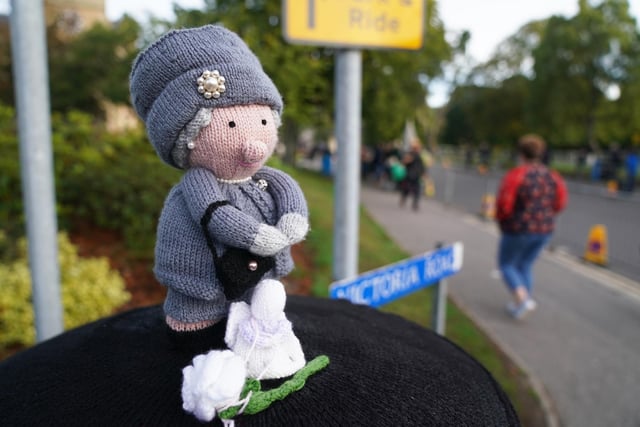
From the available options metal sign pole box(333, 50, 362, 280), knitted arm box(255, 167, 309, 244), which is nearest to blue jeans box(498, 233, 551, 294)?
metal sign pole box(333, 50, 362, 280)

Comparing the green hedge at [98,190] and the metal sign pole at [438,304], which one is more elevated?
the green hedge at [98,190]

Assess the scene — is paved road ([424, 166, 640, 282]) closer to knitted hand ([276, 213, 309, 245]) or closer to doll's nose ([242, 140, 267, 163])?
knitted hand ([276, 213, 309, 245])

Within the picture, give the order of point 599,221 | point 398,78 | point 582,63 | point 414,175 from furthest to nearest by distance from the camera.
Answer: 1. point 582,63
2. point 398,78
3. point 414,175
4. point 599,221

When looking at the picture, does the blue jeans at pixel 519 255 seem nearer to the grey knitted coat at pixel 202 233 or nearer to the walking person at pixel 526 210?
the walking person at pixel 526 210

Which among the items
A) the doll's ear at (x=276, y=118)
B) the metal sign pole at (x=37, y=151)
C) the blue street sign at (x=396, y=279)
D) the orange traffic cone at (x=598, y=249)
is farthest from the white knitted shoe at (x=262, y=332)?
the orange traffic cone at (x=598, y=249)

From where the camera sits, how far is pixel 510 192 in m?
4.11

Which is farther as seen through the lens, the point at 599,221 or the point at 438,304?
the point at 599,221

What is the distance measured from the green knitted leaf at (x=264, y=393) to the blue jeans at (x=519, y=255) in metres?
3.54

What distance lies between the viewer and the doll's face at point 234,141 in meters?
1.21

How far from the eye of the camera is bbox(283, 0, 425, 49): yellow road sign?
217 cm

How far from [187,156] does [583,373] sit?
3.40 metres

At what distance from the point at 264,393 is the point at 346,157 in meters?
1.60

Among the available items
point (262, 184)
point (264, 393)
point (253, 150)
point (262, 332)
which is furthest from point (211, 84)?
point (264, 393)

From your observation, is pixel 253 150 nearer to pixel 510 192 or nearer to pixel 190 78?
pixel 190 78
